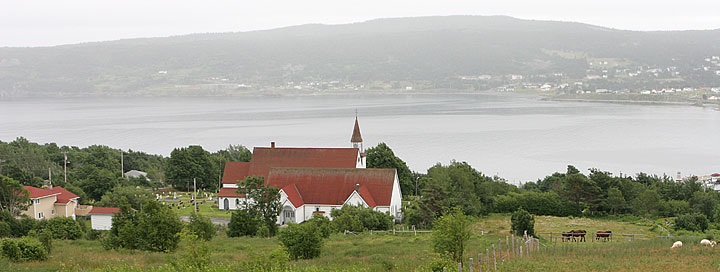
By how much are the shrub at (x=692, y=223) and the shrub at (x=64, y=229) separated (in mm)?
21895

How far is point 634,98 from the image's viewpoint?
157375 mm

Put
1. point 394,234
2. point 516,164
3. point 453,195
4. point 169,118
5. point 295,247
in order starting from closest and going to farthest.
A: 1. point 295,247
2. point 394,234
3. point 453,195
4. point 516,164
5. point 169,118

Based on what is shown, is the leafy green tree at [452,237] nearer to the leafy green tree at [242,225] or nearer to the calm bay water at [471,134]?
the leafy green tree at [242,225]

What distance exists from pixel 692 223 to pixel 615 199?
207 inches

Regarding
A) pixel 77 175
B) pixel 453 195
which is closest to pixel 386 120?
pixel 77 175

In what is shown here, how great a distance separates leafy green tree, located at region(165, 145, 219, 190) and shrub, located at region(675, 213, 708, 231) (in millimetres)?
26459

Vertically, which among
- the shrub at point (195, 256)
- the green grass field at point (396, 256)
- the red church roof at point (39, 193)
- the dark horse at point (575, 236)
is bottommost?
the red church roof at point (39, 193)

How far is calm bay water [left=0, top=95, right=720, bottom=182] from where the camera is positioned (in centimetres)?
6375

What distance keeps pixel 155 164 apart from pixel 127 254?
127 feet

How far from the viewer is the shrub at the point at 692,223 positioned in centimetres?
2431

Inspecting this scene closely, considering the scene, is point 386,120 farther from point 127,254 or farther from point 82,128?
point 127,254

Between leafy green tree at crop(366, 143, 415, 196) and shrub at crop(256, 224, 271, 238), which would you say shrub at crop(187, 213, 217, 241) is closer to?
shrub at crop(256, 224, 271, 238)

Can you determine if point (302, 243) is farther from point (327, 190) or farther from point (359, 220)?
point (327, 190)

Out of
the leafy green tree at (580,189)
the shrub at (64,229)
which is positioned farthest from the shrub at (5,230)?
the leafy green tree at (580,189)
